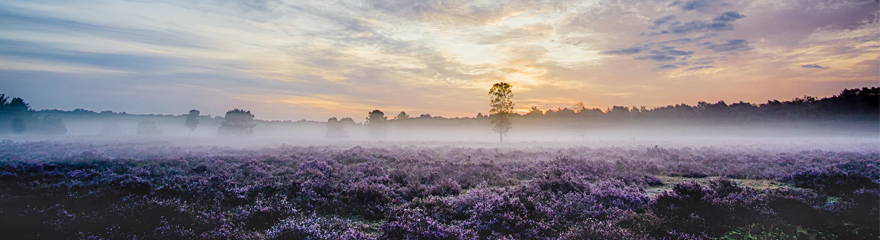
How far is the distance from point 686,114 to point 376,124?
79.4m

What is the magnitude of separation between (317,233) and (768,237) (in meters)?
7.92

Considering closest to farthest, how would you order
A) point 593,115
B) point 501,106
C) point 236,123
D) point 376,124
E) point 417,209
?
point 417,209
point 501,106
point 236,123
point 593,115
point 376,124

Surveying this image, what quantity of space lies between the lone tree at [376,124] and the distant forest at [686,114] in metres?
0.29

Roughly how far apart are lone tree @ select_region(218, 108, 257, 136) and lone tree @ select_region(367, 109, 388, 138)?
30286 mm

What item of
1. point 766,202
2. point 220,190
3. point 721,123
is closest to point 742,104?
point 721,123

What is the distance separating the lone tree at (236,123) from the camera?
243ft

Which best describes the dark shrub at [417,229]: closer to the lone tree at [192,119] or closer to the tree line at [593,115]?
the tree line at [593,115]

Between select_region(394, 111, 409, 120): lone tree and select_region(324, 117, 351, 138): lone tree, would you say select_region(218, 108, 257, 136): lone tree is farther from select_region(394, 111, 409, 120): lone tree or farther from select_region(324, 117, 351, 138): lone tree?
select_region(394, 111, 409, 120): lone tree

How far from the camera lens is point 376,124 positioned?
94.1 meters

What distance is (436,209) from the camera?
7508 mm

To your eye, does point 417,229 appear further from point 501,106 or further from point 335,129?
point 335,129

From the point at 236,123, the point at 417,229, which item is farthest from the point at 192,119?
the point at 417,229


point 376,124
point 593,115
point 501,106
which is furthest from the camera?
point 376,124

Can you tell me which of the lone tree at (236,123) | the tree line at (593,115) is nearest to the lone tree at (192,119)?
the tree line at (593,115)
